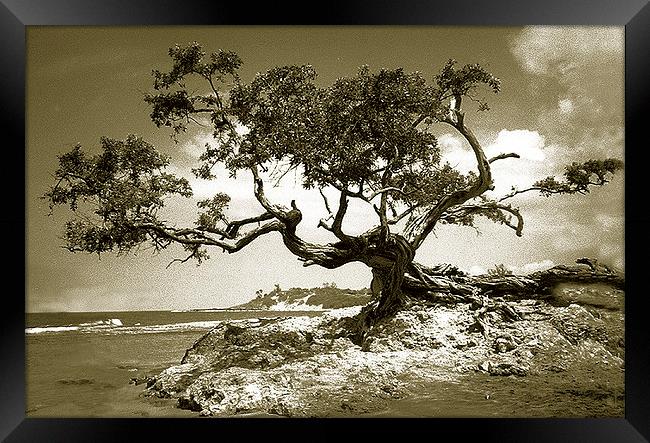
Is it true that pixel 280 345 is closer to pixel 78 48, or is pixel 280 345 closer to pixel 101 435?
pixel 101 435

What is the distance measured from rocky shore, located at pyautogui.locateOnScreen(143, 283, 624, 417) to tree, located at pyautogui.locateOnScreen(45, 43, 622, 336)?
9.5 inches

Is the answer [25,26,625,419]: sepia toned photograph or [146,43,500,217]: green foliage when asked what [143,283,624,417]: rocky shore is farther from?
[146,43,500,217]: green foliage

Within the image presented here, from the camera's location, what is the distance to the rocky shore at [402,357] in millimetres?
2621

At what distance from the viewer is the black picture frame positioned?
2619 millimetres

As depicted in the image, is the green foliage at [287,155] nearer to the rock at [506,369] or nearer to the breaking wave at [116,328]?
the breaking wave at [116,328]

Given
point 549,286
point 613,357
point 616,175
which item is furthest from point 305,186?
point 613,357

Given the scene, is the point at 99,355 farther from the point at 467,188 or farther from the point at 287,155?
the point at 467,188

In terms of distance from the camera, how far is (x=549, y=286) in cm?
267
